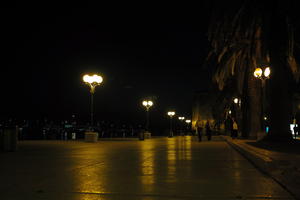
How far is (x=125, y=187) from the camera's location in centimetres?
769

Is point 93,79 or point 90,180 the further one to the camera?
point 93,79

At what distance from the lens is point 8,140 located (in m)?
18.9

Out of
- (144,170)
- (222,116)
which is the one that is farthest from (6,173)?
(222,116)

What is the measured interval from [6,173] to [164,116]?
144 meters

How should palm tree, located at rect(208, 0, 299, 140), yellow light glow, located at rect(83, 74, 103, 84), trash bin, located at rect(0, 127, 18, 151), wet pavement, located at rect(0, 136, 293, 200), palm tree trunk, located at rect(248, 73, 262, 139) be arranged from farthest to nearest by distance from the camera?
1. yellow light glow, located at rect(83, 74, 103, 84)
2. palm tree trunk, located at rect(248, 73, 262, 139)
3. palm tree, located at rect(208, 0, 299, 140)
4. trash bin, located at rect(0, 127, 18, 151)
5. wet pavement, located at rect(0, 136, 293, 200)

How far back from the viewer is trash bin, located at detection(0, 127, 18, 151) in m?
A: 18.8

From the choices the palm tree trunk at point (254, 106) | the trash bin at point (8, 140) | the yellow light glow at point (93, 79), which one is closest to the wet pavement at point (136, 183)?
the trash bin at point (8, 140)

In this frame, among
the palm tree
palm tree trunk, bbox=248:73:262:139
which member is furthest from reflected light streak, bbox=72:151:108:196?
palm tree trunk, bbox=248:73:262:139

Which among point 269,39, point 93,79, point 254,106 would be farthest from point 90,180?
point 254,106

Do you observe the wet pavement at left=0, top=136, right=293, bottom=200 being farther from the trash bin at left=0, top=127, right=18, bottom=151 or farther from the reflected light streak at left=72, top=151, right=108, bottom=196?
the trash bin at left=0, top=127, right=18, bottom=151

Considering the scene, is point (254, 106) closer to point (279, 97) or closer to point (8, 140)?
point (279, 97)

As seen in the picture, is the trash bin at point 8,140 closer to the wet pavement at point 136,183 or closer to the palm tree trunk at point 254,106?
the wet pavement at point 136,183

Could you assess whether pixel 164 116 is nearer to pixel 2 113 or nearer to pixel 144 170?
pixel 2 113

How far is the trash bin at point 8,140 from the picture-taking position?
18.8m
